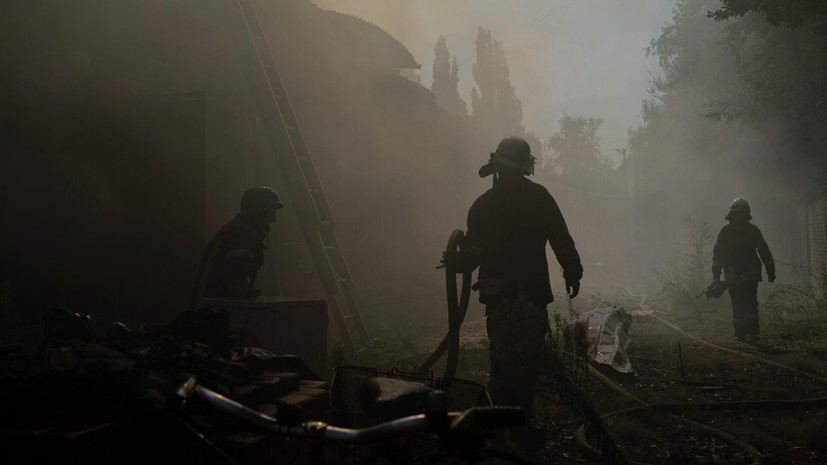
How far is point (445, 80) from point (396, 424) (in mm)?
69945

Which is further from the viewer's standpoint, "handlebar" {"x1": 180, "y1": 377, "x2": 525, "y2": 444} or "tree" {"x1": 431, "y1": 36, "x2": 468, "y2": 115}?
"tree" {"x1": 431, "y1": 36, "x2": 468, "y2": 115}

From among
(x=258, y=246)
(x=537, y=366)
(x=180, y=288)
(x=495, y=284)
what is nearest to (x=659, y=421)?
(x=537, y=366)

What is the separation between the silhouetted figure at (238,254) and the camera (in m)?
5.67

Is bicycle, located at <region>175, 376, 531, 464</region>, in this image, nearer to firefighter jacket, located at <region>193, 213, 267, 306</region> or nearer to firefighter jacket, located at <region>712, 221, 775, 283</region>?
firefighter jacket, located at <region>193, 213, 267, 306</region>

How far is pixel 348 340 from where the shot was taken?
338 inches

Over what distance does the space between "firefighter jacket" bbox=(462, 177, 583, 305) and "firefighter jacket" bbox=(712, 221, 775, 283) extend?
683cm

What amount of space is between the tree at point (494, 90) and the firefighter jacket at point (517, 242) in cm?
6174

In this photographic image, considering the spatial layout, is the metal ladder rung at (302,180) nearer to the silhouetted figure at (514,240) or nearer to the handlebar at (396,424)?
the silhouetted figure at (514,240)

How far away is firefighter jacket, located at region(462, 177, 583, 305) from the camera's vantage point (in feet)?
18.4

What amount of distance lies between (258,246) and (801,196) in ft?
71.8

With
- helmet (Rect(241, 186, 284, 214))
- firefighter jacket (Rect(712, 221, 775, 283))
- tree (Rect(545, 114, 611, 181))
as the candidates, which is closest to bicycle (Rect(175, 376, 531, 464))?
helmet (Rect(241, 186, 284, 214))

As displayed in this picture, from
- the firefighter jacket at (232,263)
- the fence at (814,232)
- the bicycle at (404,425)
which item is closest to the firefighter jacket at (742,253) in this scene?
the fence at (814,232)

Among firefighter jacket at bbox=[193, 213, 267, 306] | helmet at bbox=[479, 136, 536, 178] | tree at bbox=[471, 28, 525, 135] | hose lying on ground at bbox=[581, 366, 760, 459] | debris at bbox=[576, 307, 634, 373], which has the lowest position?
hose lying on ground at bbox=[581, 366, 760, 459]

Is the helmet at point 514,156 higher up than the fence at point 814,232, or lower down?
lower down
